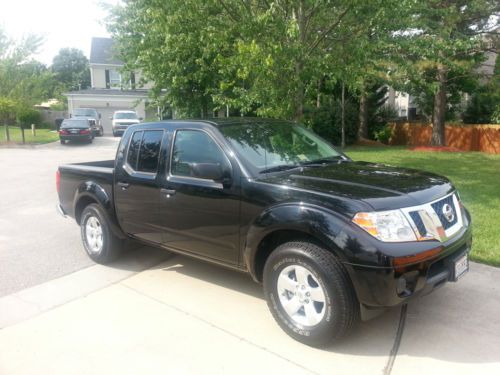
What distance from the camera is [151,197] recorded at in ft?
15.5

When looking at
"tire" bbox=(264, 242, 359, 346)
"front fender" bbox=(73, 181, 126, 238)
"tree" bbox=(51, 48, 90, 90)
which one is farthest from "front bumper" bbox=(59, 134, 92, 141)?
"tree" bbox=(51, 48, 90, 90)

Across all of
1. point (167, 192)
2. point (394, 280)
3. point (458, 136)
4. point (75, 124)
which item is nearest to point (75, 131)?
point (75, 124)

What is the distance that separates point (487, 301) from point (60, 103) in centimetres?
3907

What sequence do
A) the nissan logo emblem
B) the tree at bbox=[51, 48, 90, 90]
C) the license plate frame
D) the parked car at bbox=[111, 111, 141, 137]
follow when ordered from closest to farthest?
1. the license plate frame
2. the nissan logo emblem
3. the parked car at bbox=[111, 111, 141, 137]
4. the tree at bbox=[51, 48, 90, 90]

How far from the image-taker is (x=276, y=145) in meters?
4.52

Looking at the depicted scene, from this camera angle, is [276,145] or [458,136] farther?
[458,136]

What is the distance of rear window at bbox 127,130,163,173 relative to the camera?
483cm

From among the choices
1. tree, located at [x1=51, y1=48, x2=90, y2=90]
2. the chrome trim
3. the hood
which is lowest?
the chrome trim

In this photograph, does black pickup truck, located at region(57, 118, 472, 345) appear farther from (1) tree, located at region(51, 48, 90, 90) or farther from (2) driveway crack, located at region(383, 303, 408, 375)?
(1) tree, located at region(51, 48, 90, 90)

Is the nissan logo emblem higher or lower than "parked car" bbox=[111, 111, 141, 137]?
lower

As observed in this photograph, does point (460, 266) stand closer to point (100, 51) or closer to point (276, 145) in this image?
point (276, 145)

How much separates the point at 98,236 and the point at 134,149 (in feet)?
4.23

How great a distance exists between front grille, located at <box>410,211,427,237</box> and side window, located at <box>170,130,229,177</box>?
1.71 meters

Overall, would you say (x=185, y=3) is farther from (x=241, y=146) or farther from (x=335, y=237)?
(x=335, y=237)
